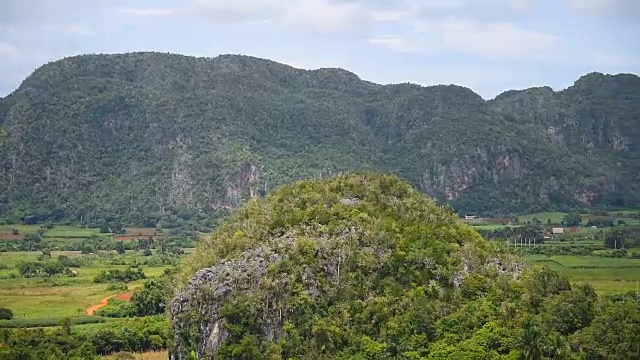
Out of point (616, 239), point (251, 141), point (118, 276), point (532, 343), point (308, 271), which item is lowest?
point (118, 276)

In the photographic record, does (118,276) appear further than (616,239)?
No

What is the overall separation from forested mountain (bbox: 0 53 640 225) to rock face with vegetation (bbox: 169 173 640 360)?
2765 inches

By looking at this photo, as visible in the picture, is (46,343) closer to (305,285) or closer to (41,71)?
(305,285)

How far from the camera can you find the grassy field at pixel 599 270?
47656 millimetres

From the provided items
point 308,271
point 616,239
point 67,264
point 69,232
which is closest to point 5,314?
point 67,264

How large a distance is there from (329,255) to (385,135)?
103m

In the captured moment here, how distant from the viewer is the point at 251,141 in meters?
116

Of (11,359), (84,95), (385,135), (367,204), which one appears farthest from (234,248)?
(385,135)

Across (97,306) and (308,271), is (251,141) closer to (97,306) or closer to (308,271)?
(97,306)

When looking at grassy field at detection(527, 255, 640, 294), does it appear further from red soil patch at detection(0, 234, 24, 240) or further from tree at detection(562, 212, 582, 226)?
red soil patch at detection(0, 234, 24, 240)

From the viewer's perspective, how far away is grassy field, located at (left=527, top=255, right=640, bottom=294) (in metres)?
47.7

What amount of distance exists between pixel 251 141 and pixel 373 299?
86.4 m

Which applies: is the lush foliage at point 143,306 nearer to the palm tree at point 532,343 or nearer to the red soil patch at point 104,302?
the red soil patch at point 104,302

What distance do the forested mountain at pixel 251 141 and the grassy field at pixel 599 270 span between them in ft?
149
